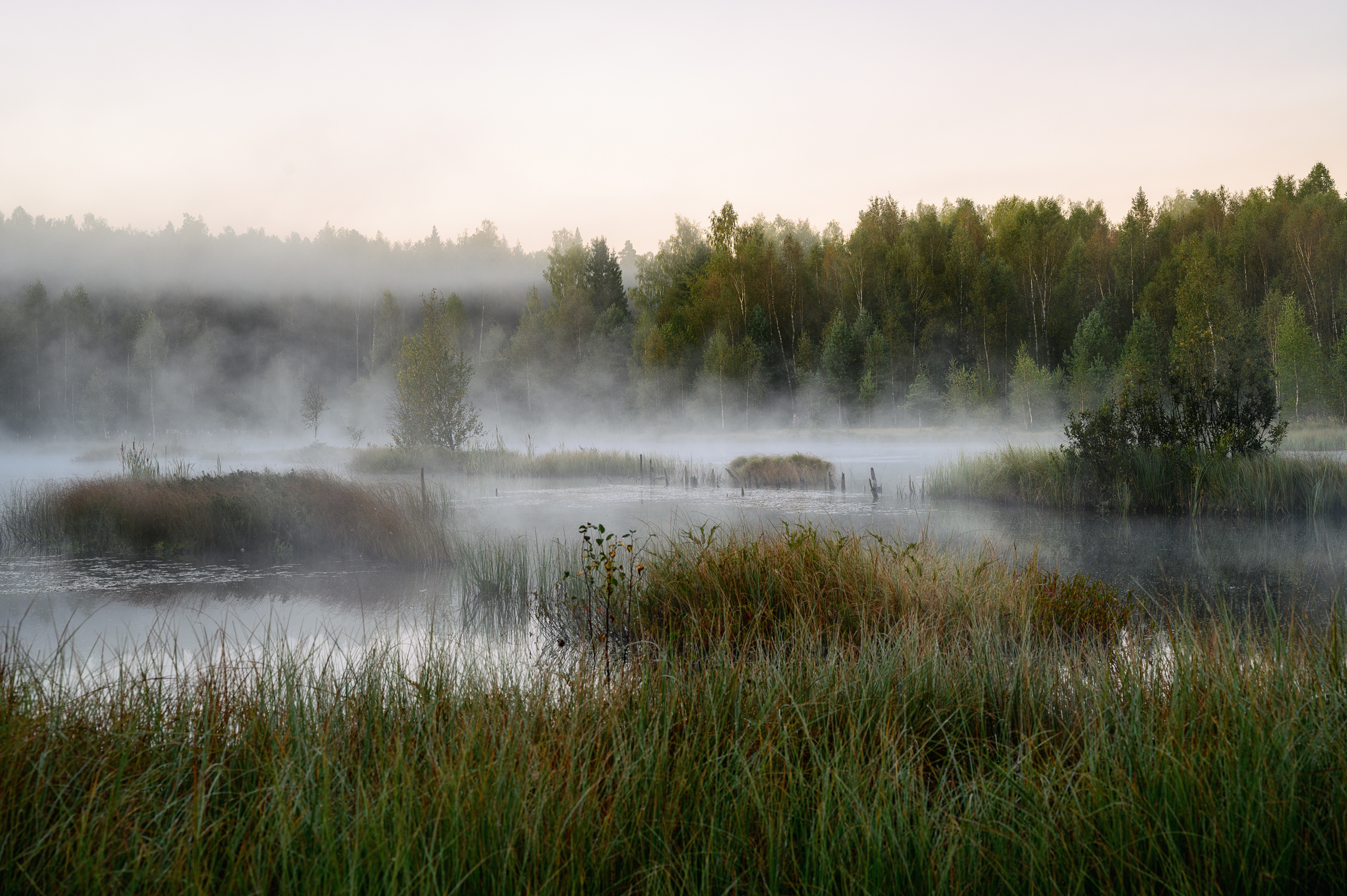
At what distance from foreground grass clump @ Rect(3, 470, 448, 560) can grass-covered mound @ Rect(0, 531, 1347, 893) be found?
6.06 metres

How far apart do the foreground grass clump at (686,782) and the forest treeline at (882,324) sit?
2433 centimetres

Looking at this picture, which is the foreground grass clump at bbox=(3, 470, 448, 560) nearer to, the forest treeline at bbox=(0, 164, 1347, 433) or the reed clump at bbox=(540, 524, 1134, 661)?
the reed clump at bbox=(540, 524, 1134, 661)

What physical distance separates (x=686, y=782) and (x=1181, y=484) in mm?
11619

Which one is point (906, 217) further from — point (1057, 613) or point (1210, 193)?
point (1057, 613)

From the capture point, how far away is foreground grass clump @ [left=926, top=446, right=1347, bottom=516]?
33.4 feet

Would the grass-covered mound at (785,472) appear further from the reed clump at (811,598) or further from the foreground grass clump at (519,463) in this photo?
the reed clump at (811,598)

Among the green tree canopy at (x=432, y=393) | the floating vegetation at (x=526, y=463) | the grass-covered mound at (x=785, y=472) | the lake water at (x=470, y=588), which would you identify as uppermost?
the green tree canopy at (x=432, y=393)

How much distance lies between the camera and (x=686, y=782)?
2.13 meters

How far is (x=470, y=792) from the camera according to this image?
1.84 meters

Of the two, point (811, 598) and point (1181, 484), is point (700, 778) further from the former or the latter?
point (1181, 484)

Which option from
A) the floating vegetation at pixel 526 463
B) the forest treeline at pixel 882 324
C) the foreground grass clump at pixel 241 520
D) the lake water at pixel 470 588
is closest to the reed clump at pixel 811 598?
the lake water at pixel 470 588

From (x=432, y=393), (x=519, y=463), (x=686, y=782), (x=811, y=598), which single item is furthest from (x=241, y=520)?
(x=519, y=463)

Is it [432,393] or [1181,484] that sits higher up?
[432,393]

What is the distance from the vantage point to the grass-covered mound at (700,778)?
1681 millimetres
